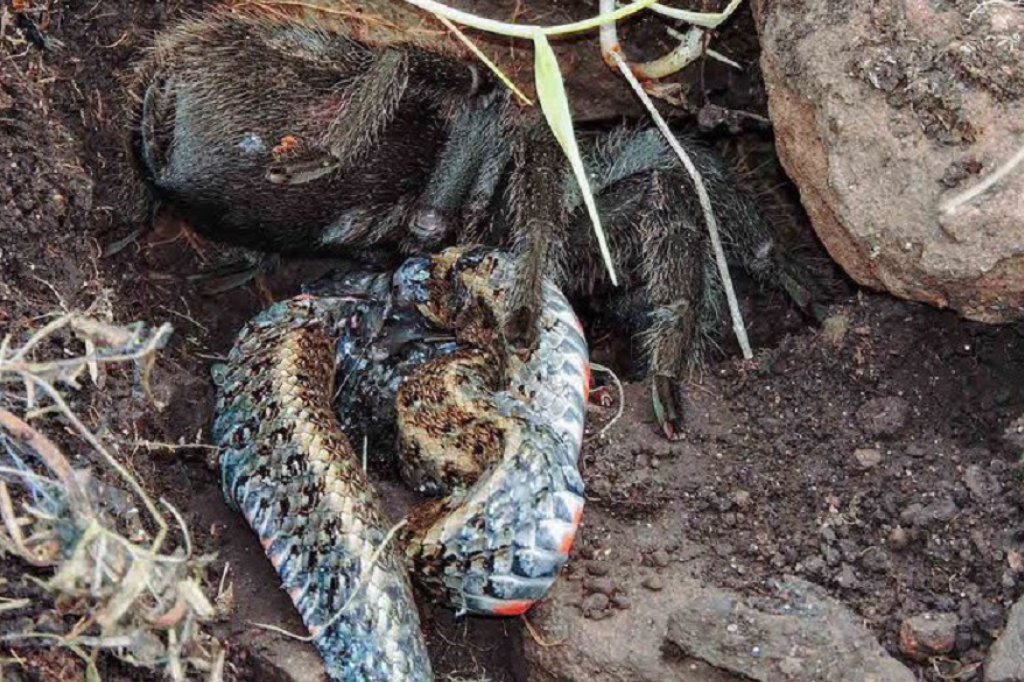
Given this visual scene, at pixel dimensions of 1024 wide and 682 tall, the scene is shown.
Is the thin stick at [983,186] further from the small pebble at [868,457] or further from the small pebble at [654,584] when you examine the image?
the small pebble at [654,584]

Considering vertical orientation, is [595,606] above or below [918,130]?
below

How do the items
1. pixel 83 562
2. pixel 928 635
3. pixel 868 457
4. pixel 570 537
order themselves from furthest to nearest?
pixel 868 457 < pixel 570 537 < pixel 928 635 < pixel 83 562

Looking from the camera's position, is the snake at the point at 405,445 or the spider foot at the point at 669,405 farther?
the spider foot at the point at 669,405

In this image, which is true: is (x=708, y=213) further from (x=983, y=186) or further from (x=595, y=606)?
(x=595, y=606)

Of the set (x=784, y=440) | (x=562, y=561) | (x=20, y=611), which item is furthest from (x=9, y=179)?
(x=784, y=440)

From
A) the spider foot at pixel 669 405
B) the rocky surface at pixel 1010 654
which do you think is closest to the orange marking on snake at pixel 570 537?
the spider foot at pixel 669 405

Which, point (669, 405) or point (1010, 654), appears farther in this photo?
point (669, 405)

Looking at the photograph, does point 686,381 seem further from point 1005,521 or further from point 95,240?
point 95,240

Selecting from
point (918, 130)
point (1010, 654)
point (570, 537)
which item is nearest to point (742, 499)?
point (570, 537)
